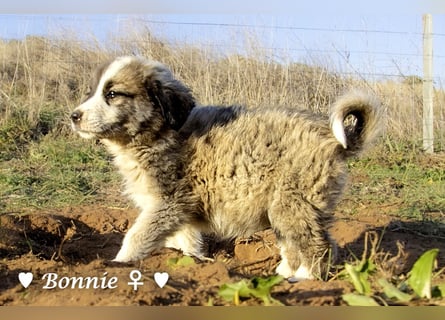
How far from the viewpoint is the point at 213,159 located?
12.5 feet

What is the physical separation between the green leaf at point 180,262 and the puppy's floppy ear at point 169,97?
2.68 ft

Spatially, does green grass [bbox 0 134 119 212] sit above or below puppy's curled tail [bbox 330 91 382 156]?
below

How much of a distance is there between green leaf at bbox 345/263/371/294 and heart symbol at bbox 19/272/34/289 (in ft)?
4.69

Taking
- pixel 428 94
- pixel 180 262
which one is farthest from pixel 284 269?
pixel 428 94

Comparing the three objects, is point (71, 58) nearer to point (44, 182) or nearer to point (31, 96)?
point (31, 96)

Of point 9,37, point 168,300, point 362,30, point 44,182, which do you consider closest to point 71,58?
point 9,37

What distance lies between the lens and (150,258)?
356 cm

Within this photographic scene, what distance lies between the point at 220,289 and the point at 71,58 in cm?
219

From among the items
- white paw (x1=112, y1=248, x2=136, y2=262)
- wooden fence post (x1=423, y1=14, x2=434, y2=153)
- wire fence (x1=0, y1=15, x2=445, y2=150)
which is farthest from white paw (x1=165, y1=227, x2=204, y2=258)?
wooden fence post (x1=423, y1=14, x2=434, y2=153)

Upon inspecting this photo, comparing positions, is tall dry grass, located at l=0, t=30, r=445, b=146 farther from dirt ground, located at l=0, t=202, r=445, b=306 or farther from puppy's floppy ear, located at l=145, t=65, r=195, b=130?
dirt ground, located at l=0, t=202, r=445, b=306

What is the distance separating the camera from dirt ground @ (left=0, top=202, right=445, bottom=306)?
286cm

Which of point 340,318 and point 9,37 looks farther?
point 9,37

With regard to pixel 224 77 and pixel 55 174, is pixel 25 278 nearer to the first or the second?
pixel 55 174

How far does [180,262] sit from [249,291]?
729mm
